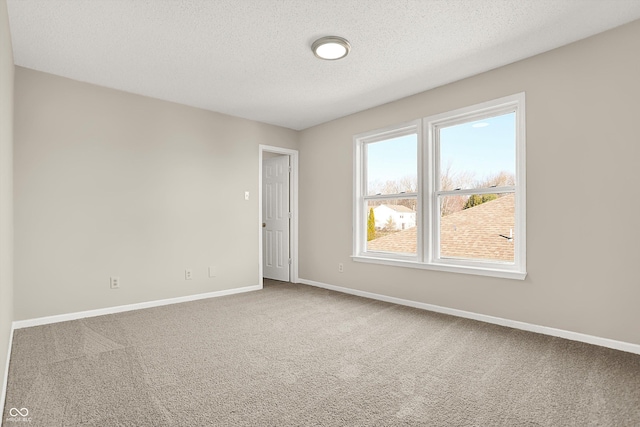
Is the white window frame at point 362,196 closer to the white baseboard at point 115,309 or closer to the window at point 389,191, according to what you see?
the window at point 389,191

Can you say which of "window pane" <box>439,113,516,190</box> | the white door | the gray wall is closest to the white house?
"window pane" <box>439,113,516,190</box>

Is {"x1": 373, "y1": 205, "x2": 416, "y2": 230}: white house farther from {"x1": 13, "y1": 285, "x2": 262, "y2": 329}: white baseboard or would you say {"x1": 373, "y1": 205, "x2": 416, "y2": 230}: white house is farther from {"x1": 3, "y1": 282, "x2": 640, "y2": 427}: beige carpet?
{"x1": 13, "y1": 285, "x2": 262, "y2": 329}: white baseboard

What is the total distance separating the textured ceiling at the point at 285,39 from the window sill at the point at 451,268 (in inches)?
77.5

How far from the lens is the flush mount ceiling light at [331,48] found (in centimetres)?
279

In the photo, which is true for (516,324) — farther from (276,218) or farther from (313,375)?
(276,218)

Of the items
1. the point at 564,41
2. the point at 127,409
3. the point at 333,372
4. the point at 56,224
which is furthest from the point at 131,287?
the point at 564,41

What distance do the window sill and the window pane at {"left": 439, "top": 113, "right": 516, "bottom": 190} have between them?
2.78 ft

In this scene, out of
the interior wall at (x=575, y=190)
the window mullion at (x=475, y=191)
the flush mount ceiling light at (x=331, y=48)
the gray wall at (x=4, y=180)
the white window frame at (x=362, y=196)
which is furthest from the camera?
the white window frame at (x=362, y=196)

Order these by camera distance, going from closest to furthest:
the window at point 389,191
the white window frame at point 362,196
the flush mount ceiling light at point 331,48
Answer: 1. the flush mount ceiling light at point 331,48
2. the window at point 389,191
3. the white window frame at point 362,196

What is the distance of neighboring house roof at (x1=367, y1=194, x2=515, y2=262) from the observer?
3357 millimetres

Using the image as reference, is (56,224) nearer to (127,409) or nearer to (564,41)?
(127,409)

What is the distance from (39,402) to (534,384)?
2.90 metres

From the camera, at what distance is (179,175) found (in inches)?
171

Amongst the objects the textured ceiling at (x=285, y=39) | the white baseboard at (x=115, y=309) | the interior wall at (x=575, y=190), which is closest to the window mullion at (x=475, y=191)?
the interior wall at (x=575, y=190)
